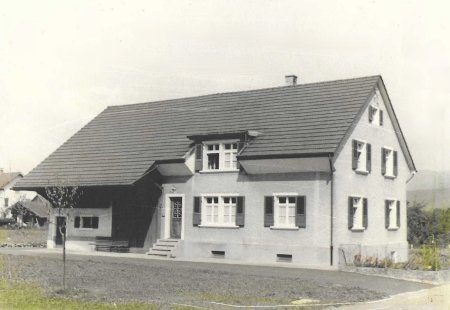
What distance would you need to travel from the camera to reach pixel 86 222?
30062 millimetres

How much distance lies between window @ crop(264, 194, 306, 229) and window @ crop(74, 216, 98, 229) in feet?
30.5

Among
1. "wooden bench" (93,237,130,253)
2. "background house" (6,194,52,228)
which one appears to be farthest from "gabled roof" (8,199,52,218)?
"wooden bench" (93,237,130,253)

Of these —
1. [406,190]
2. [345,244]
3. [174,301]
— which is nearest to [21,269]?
[174,301]

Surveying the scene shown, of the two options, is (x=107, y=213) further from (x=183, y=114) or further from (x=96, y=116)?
(x=96, y=116)

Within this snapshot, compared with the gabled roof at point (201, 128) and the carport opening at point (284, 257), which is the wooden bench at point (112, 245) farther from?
the carport opening at point (284, 257)

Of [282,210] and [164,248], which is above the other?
[282,210]

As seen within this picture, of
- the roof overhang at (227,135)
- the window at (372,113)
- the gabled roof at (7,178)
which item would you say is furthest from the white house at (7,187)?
the window at (372,113)

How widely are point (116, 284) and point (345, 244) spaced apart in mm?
11170

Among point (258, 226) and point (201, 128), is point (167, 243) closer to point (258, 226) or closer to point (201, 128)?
point (258, 226)

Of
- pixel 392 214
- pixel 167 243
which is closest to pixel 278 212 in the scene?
pixel 167 243

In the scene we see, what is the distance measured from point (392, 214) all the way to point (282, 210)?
7719mm

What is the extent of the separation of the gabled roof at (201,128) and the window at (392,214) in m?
6.38

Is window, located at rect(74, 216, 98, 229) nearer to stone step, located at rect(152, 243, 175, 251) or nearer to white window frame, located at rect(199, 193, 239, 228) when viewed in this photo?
stone step, located at rect(152, 243, 175, 251)

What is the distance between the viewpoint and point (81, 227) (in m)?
30.2
